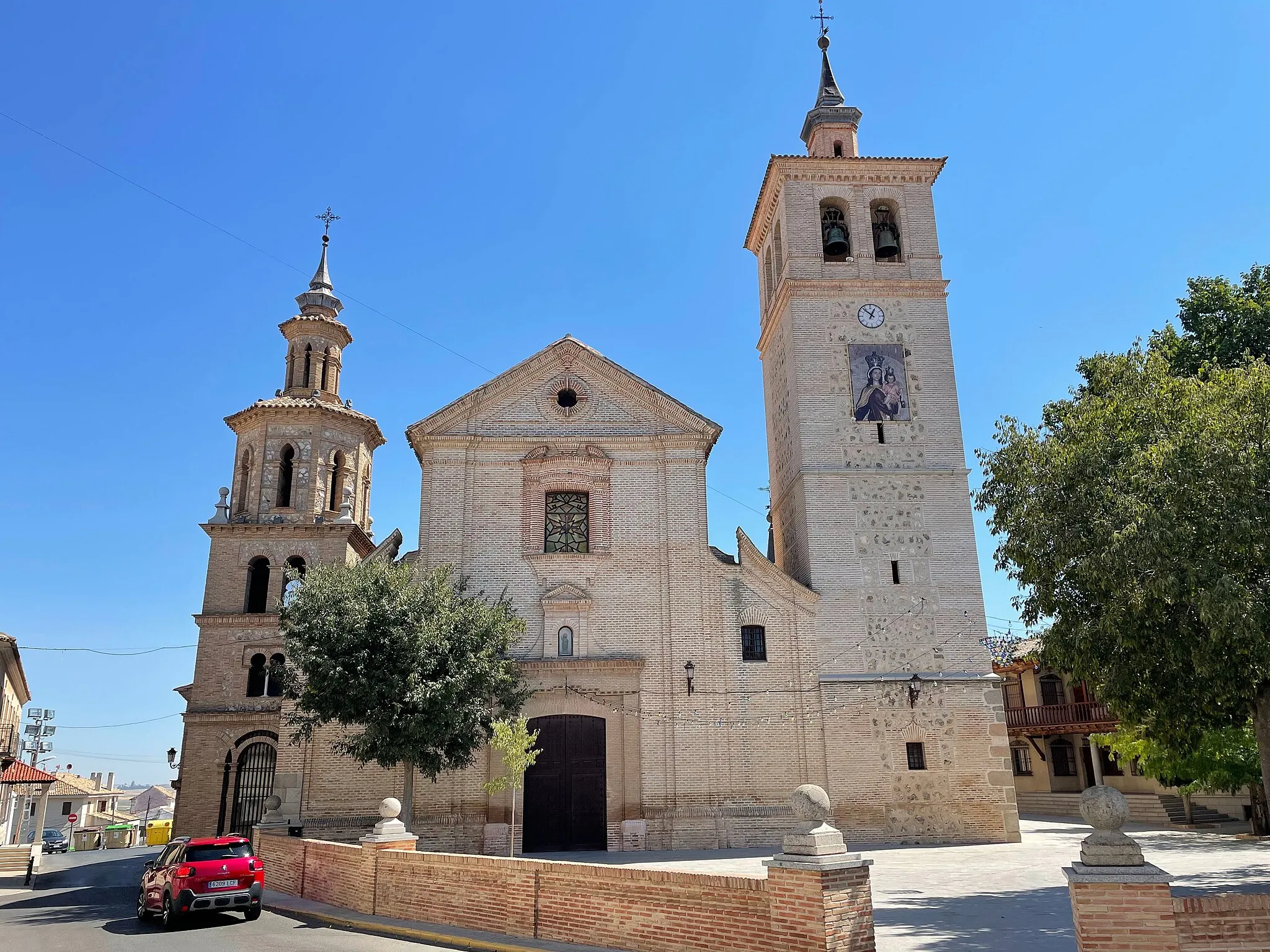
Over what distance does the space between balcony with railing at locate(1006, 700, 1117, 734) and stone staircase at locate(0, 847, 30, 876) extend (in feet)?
102

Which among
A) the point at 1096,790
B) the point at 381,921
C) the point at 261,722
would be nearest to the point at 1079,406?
the point at 1096,790

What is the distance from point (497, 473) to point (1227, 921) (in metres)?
18.3

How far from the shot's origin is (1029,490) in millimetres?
13938

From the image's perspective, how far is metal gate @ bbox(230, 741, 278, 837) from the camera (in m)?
26.3

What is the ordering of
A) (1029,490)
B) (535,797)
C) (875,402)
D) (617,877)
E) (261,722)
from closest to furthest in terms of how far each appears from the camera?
1. (617,877)
2. (1029,490)
3. (535,797)
4. (875,402)
5. (261,722)

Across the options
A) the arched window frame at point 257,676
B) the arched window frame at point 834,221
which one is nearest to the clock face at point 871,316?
the arched window frame at point 834,221

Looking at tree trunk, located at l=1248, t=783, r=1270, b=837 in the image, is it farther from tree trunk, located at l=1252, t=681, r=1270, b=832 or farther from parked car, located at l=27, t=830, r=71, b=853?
parked car, located at l=27, t=830, r=71, b=853

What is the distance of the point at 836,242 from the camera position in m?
25.7

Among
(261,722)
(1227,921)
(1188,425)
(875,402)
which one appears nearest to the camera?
(1227,921)

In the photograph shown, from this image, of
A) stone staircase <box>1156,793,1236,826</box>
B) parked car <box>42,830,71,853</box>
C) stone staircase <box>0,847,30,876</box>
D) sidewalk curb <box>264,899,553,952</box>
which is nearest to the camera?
sidewalk curb <box>264,899,553,952</box>

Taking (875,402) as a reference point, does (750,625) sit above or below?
below

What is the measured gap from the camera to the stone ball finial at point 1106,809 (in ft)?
24.5

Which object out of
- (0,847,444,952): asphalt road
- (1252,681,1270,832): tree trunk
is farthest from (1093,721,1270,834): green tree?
(0,847,444,952): asphalt road

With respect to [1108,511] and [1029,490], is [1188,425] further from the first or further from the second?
[1029,490]
